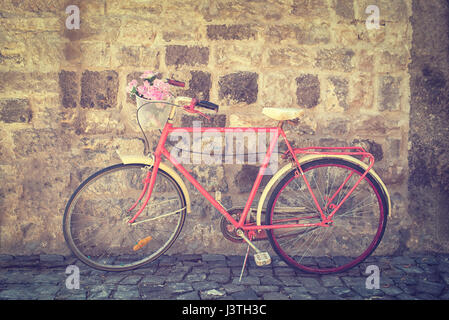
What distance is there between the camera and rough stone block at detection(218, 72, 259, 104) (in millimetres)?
3230

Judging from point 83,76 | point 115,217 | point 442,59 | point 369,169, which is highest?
point 442,59

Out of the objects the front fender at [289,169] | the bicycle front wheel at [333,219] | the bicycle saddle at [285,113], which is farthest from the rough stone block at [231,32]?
the bicycle front wheel at [333,219]

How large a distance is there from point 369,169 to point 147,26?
2219 millimetres

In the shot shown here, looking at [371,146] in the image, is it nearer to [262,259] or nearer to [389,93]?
[389,93]

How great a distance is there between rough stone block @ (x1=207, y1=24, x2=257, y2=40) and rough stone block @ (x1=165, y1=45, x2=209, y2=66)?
0.14 m

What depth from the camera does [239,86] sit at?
3.24 meters

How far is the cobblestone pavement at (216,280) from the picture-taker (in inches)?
103

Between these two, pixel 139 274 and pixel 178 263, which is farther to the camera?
pixel 178 263

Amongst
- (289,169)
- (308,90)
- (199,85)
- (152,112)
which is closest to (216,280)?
(289,169)

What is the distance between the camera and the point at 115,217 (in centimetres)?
331

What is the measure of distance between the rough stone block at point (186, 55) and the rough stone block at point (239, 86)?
0.25m
